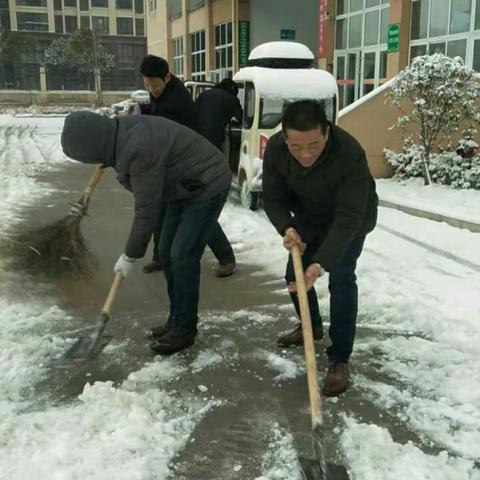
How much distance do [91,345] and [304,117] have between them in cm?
191

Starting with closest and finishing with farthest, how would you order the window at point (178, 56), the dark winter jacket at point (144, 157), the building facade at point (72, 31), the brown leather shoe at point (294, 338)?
the dark winter jacket at point (144, 157)
the brown leather shoe at point (294, 338)
the window at point (178, 56)
the building facade at point (72, 31)

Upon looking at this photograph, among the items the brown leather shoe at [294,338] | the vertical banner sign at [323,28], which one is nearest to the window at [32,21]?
the vertical banner sign at [323,28]

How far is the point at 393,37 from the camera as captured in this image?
44.2 feet

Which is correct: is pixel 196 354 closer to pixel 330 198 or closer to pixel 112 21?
pixel 330 198

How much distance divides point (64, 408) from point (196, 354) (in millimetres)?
920

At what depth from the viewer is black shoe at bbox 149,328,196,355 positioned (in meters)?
3.76

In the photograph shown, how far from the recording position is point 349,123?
1048cm

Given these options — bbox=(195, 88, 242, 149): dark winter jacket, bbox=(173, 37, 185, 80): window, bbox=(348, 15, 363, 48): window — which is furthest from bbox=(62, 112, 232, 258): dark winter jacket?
bbox=(173, 37, 185, 80): window

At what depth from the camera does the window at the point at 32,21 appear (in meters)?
73.4

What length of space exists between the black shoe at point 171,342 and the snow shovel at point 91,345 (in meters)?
0.33

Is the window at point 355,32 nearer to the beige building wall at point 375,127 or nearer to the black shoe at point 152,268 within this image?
the beige building wall at point 375,127

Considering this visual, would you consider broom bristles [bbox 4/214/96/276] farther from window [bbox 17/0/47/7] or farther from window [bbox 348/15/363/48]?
window [bbox 17/0/47/7]

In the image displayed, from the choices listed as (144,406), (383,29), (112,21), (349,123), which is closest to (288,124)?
(144,406)

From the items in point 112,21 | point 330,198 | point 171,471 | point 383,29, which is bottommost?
point 171,471
